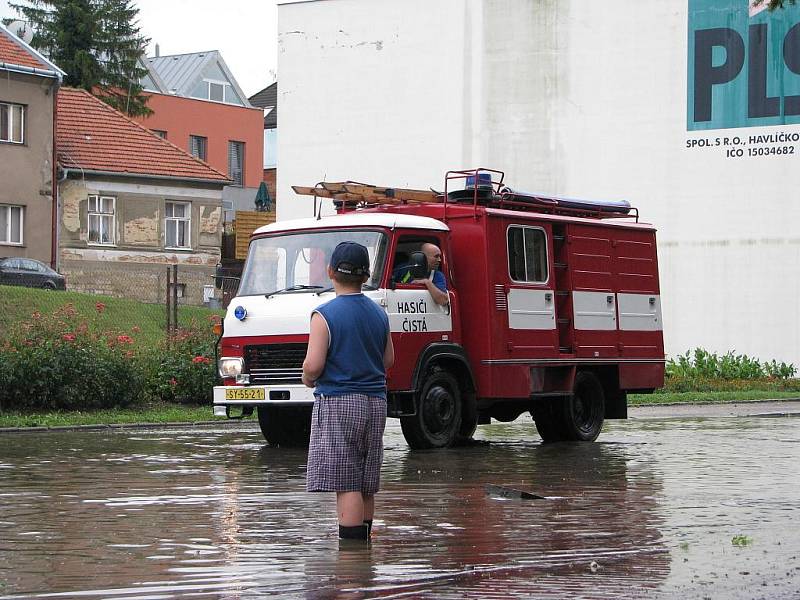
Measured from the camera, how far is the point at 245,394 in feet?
54.2

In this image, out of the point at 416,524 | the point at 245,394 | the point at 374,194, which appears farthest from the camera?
the point at 374,194

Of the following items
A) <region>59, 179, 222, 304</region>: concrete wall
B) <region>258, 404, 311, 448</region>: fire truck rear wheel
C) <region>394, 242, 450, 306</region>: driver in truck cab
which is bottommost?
<region>258, 404, 311, 448</region>: fire truck rear wheel

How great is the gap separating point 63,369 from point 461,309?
7231 mm

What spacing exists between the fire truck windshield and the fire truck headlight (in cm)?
76

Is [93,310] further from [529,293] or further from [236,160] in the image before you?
[236,160]

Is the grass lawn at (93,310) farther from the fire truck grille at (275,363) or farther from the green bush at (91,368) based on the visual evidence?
the fire truck grille at (275,363)

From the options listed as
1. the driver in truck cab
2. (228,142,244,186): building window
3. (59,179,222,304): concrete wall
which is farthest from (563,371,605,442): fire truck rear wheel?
(228,142,244,186): building window

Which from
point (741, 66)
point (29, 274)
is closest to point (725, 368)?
point (741, 66)

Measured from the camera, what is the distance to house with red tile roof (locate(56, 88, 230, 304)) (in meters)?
52.8

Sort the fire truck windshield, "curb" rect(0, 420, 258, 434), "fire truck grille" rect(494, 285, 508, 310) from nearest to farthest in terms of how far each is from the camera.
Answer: the fire truck windshield
"fire truck grille" rect(494, 285, 508, 310)
"curb" rect(0, 420, 258, 434)

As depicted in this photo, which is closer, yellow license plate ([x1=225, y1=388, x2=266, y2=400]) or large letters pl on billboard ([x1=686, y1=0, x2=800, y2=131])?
yellow license plate ([x1=225, y1=388, x2=266, y2=400])

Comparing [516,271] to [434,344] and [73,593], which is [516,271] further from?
[73,593]

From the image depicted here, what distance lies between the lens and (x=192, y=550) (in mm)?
8859

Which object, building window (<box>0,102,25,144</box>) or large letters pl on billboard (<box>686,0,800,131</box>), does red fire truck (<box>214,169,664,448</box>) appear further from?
building window (<box>0,102,25,144</box>)
